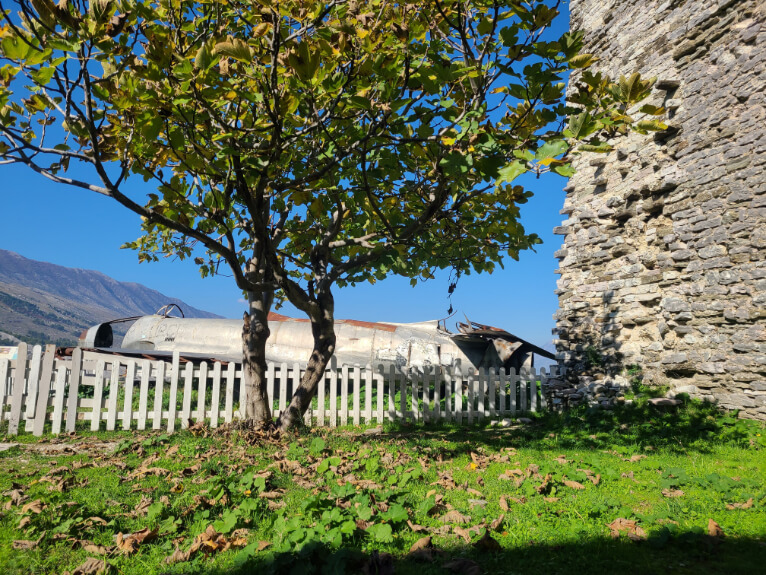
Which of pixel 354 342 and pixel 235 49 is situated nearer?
pixel 235 49

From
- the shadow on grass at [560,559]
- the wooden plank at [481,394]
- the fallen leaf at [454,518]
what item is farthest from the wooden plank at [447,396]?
the shadow on grass at [560,559]

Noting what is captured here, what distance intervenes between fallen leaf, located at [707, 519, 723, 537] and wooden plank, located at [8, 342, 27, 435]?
10167mm

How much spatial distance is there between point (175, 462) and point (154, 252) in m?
6.35

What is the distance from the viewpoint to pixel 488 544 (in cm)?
335

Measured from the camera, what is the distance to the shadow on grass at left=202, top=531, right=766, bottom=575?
2.95 meters

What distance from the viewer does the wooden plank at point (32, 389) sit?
8258 millimetres

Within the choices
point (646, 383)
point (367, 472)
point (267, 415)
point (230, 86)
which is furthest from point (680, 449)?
point (230, 86)

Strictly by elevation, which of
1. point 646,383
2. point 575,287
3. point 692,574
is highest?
point 575,287

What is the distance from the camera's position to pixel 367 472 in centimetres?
524

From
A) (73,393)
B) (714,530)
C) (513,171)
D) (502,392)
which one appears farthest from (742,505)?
(73,393)

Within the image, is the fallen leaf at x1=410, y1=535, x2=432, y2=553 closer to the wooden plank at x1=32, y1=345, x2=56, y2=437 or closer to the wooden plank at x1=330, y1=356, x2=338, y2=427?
the wooden plank at x1=330, y1=356, x2=338, y2=427

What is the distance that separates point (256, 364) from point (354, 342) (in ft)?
19.3

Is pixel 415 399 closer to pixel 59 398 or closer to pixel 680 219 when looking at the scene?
pixel 680 219

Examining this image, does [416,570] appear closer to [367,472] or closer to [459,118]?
[367,472]
